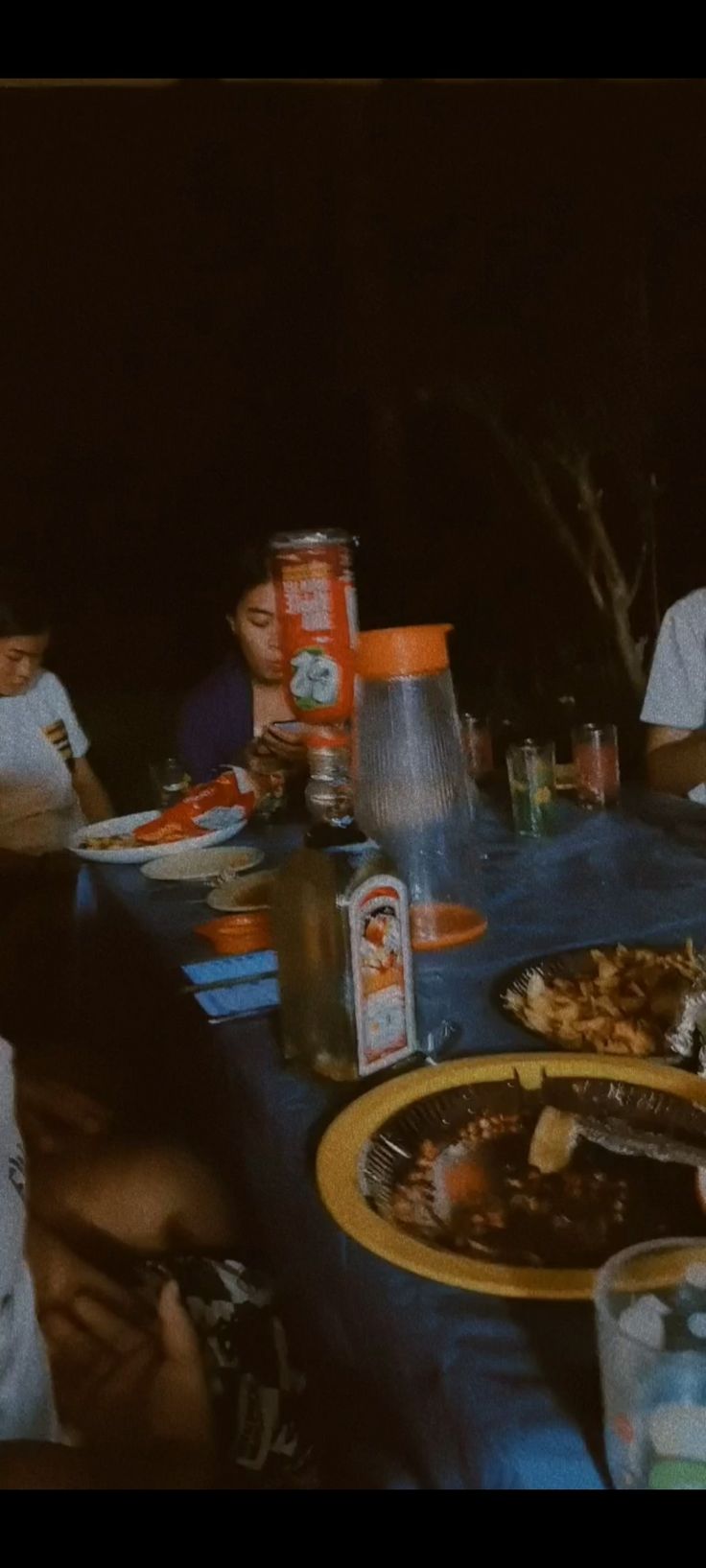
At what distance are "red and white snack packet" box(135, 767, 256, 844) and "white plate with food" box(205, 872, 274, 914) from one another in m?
0.25

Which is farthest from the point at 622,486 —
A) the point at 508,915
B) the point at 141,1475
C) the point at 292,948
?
the point at 141,1475

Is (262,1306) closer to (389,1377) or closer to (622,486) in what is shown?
(389,1377)

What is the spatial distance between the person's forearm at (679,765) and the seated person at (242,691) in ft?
2.43

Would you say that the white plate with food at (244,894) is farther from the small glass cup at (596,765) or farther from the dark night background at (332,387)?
the dark night background at (332,387)

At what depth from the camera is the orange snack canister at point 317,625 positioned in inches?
39.2

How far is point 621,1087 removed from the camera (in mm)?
689

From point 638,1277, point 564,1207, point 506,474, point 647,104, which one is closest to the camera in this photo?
point 638,1277

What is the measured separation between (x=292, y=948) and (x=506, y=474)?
292cm

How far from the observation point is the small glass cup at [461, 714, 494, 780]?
1753 millimetres

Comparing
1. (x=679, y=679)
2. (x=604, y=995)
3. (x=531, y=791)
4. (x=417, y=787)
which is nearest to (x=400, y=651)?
(x=417, y=787)

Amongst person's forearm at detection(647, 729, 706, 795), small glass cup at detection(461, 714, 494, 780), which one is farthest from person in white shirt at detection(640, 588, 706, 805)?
small glass cup at detection(461, 714, 494, 780)

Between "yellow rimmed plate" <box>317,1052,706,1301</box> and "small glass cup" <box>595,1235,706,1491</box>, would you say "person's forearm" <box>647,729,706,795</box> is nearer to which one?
"yellow rimmed plate" <box>317,1052,706,1301</box>

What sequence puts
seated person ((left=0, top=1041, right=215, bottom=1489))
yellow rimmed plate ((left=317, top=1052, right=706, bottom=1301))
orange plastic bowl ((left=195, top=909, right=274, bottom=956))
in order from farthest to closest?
1. orange plastic bowl ((left=195, top=909, right=274, bottom=956))
2. seated person ((left=0, top=1041, right=215, bottom=1489))
3. yellow rimmed plate ((left=317, top=1052, right=706, bottom=1301))

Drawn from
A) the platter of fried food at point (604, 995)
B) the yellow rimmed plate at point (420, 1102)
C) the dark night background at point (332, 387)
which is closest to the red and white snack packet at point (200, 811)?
the platter of fried food at point (604, 995)
